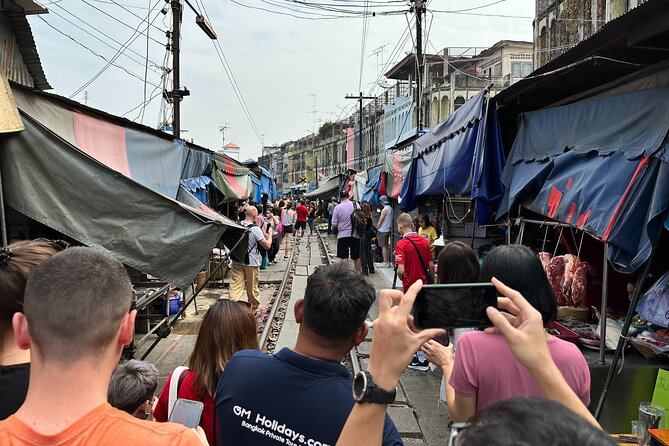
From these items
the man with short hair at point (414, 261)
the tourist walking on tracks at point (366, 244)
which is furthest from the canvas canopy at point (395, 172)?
the man with short hair at point (414, 261)

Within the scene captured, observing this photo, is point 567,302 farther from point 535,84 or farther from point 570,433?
point 570,433

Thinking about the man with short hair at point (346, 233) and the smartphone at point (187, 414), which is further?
the man with short hair at point (346, 233)

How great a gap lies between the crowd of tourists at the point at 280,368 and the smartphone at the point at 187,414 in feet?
0.23

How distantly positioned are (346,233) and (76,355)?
10.7 meters

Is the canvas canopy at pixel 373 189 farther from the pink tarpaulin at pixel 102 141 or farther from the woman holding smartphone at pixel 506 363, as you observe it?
the woman holding smartphone at pixel 506 363

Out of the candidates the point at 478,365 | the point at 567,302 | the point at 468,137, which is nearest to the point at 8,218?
the point at 478,365

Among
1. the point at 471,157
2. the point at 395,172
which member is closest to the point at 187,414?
the point at 471,157

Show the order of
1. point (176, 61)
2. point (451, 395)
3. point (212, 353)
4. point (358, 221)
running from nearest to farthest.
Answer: point (451, 395) → point (212, 353) → point (358, 221) → point (176, 61)

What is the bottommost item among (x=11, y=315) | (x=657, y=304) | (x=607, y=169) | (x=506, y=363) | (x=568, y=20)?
(x=657, y=304)

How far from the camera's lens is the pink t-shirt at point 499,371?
6.10 feet

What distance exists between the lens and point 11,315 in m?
1.91

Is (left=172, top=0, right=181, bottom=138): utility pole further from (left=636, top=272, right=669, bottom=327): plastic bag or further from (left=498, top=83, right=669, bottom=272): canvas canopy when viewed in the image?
(left=636, top=272, right=669, bottom=327): plastic bag

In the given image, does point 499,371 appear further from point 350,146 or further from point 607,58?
point 350,146

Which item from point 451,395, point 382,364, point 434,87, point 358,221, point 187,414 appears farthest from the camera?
point 434,87
